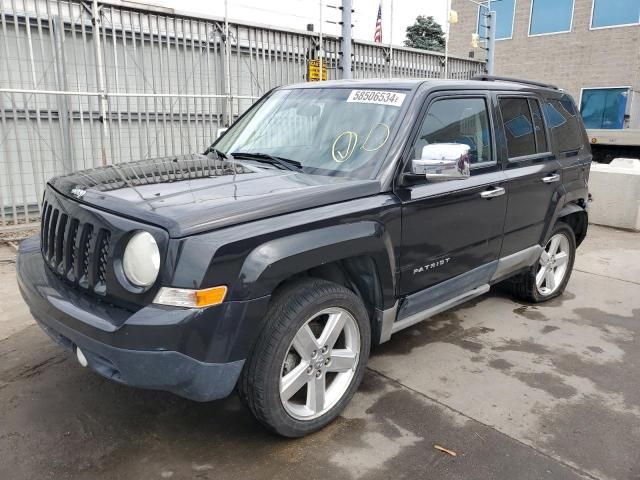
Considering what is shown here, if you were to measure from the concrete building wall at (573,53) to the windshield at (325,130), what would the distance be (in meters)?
18.3

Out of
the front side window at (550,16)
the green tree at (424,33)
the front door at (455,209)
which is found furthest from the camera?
the green tree at (424,33)

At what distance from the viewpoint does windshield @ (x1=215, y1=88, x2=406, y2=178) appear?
127 inches

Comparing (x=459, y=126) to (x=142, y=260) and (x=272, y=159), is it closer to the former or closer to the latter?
(x=272, y=159)

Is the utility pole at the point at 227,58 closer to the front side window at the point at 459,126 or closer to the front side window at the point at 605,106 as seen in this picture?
the front side window at the point at 459,126

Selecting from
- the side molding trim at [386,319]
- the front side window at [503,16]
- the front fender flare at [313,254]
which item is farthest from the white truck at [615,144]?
the front fender flare at [313,254]

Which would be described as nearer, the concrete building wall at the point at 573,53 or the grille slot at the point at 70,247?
the grille slot at the point at 70,247

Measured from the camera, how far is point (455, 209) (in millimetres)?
3504

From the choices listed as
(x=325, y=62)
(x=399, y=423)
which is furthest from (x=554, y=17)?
(x=399, y=423)

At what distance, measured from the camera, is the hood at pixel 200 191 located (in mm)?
2395

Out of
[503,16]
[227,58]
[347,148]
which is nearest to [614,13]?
[503,16]

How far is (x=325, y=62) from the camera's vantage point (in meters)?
11.2

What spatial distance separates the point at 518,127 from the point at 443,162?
154 cm

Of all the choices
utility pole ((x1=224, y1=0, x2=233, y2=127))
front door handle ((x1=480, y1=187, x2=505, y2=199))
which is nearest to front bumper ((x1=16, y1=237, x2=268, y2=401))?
front door handle ((x1=480, y1=187, x2=505, y2=199))

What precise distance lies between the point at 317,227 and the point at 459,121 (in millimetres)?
1583
